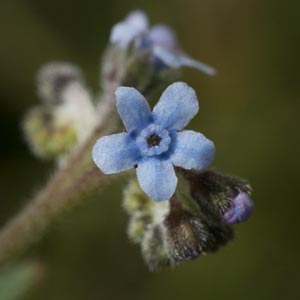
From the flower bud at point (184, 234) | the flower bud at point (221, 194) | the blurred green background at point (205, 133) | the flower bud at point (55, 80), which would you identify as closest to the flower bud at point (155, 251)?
the flower bud at point (184, 234)

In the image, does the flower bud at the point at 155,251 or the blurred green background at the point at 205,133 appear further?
the blurred green background at the point at 205,133

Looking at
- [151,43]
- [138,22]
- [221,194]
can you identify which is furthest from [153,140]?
[138,22]

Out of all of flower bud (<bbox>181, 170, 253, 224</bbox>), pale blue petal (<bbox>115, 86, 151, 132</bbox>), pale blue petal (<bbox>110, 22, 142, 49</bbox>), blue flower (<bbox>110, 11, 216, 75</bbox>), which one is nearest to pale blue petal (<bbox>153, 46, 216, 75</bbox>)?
blue flower (<bbox>110, 11, 216, 75</bbox>)

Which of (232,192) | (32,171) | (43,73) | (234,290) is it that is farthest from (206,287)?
(232,192)

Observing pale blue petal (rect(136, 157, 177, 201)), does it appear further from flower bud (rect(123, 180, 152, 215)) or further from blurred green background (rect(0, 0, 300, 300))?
blurred green background (rect(0, 0, 300, 300))

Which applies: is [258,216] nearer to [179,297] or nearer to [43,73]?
[179,297]

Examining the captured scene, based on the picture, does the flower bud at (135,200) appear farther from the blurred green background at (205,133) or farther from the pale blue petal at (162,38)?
the blurred green background at (205,133)
